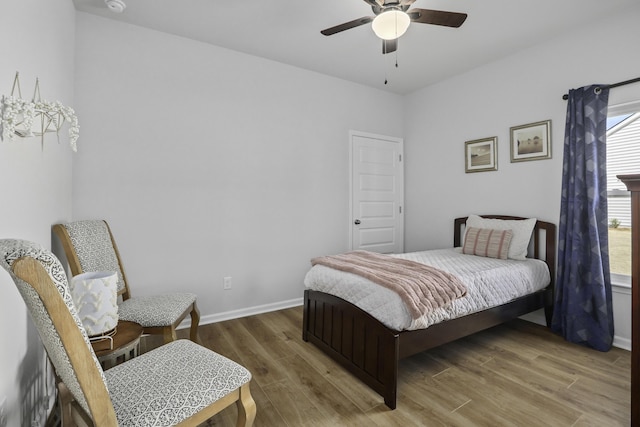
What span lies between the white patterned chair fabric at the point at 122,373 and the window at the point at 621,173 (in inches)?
127

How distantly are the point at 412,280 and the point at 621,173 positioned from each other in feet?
7.31

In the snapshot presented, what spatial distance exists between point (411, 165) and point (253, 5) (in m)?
2.89

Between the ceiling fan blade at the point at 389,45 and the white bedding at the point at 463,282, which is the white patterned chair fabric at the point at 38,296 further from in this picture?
the ceiling fan blade at the point at 389,45

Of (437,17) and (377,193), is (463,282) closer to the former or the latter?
(437,17)

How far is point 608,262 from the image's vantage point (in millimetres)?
2543

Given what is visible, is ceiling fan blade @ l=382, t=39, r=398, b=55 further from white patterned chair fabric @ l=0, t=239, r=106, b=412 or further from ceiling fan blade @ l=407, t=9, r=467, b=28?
white patterned chair fabric @ l=0, t=239, r=106, b=412

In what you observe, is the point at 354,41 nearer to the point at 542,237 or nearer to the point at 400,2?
the point at 400,2

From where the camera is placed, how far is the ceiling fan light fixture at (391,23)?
1.89 metres

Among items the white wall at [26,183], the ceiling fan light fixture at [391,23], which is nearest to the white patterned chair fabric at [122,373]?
the white wall at [26,183]

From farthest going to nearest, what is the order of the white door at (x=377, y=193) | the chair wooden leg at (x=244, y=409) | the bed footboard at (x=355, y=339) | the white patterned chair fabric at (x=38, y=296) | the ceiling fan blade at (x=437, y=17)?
the white door at (x=377, y=193) < the ceiling fan blade at (x=437, y=17) < the bed footboard at (x=355, y=339) < the chair wooden leg at (x=244, y=409) < the white patterned chair fabric at (x=38, y=296)

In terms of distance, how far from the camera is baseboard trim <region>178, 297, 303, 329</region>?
3.01m

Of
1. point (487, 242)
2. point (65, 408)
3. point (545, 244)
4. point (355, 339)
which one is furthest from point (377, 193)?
point (65, 408)

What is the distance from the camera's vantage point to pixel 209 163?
303cm

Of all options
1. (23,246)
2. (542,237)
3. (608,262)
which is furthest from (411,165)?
(23,246)
